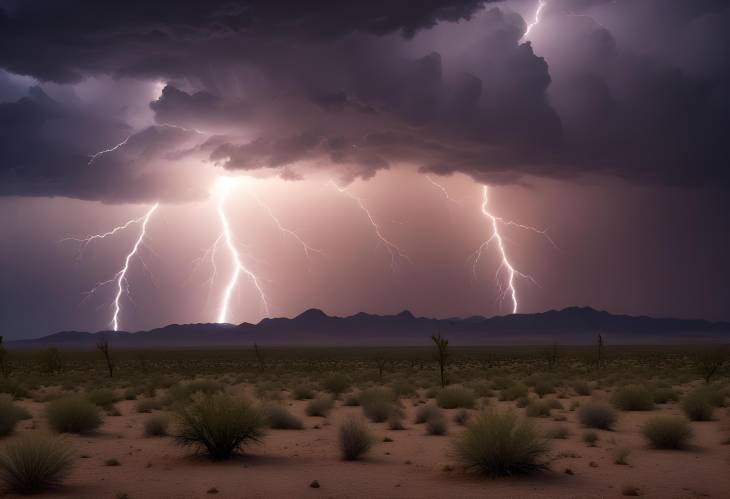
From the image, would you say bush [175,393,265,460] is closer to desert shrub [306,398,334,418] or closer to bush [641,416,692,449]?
desert shrub [306,398,334,418]

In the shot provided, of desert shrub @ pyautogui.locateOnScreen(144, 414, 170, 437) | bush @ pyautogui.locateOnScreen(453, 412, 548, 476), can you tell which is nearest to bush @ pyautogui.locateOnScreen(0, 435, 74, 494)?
desert shrub @ pyautogui.locateOnScreen(144, 414, 170, 437)

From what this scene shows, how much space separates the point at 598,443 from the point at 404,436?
18.9ft

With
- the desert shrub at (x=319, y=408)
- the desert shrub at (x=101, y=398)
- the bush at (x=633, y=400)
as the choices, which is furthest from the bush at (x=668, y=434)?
the desert shrub at (x=101, y=398)

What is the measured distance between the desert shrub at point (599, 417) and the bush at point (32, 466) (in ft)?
53.6

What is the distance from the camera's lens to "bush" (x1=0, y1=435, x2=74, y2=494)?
14.2 meters

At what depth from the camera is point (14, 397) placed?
35.4m

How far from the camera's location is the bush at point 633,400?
28.9 m

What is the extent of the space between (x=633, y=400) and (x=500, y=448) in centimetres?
1555

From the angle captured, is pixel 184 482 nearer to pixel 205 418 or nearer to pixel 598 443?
pixel 205 418

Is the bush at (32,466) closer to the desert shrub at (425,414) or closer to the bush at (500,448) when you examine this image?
Result: the bush at (500,448)

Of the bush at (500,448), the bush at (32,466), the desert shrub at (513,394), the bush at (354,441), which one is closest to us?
the bush at (32,466)

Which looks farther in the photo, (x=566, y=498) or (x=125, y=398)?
(x=125, y=398)

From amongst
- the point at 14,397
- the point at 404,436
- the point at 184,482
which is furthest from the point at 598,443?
the point at 14,397

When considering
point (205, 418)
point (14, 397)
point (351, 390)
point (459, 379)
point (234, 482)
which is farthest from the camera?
point (459, 379)
